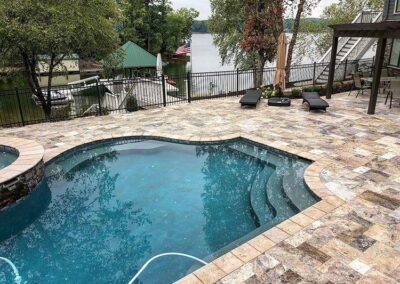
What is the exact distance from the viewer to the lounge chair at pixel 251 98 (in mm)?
11078

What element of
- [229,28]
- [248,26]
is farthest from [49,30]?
[229,28]

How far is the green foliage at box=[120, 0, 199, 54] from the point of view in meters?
38.1

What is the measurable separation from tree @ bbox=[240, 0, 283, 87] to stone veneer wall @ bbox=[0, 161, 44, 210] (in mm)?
12395

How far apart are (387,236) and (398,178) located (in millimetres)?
2021

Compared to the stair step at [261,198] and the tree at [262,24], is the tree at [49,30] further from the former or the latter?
the stair step at [261,198]

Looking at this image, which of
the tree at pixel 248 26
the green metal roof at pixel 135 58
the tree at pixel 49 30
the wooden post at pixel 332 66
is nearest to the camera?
the tree at pixel 49 30

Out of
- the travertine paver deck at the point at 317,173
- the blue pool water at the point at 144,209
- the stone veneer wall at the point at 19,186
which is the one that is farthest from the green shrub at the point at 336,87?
the stone veneer wall at the point at 19,186

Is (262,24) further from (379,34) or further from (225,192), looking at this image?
(225,192)

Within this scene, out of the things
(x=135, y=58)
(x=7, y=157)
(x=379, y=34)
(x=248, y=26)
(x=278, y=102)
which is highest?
(x=248, y=26)

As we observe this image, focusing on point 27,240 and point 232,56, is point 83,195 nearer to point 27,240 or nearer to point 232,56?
point 27,240

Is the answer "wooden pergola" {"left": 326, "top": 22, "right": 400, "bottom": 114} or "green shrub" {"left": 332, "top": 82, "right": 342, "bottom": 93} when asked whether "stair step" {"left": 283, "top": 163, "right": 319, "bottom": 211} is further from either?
"green shrub" {"left": 332, "top": 82, "right": 342, "bottom": 93}

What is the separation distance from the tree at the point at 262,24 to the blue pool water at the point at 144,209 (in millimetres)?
9925

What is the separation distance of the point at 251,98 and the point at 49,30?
23.5 feet

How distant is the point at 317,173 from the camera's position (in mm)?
6012
